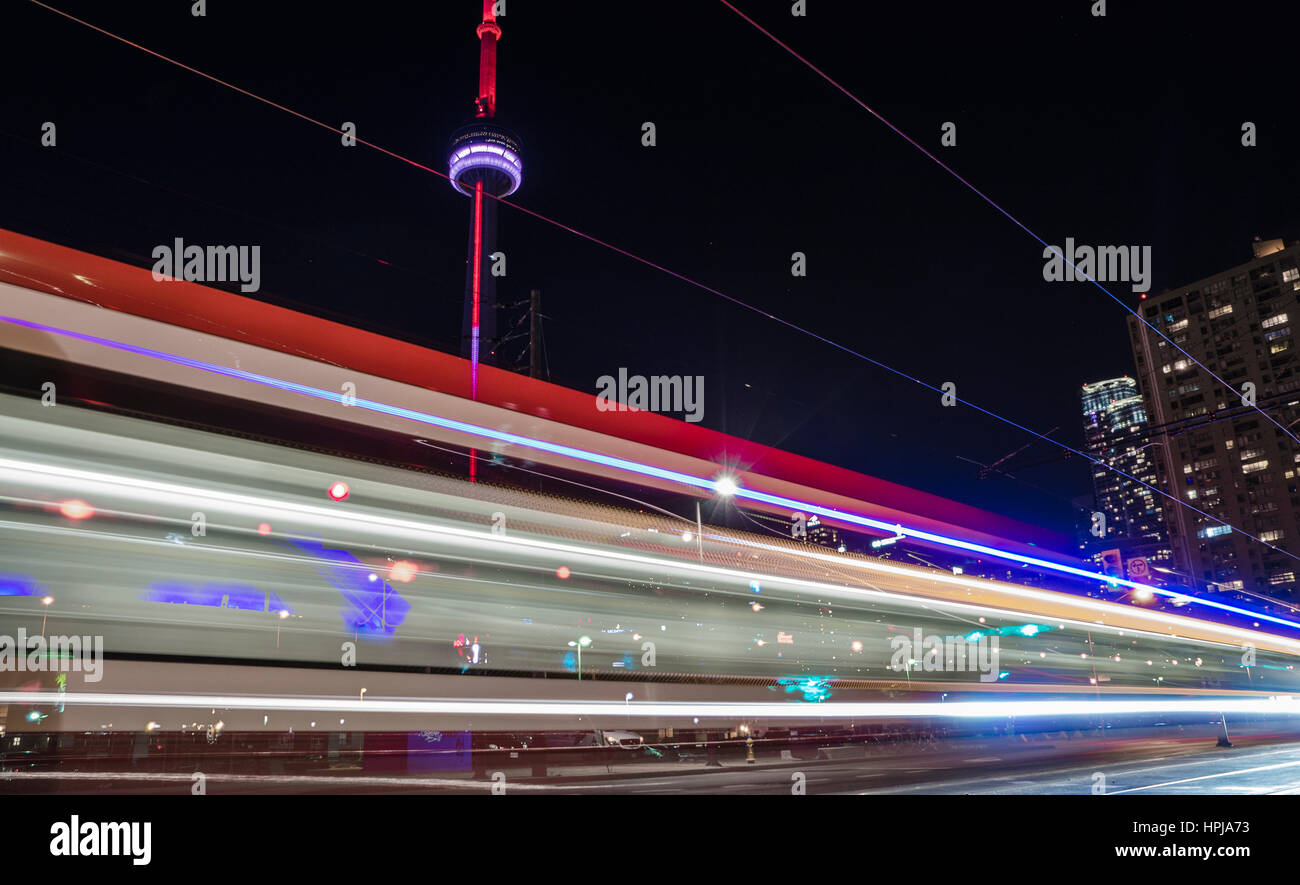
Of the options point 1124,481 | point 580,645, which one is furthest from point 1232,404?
point 580,645

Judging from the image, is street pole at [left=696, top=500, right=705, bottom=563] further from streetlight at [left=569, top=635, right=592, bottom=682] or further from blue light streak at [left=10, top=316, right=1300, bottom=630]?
streetlight at [left=569, top=635, right=592, bottom=682]

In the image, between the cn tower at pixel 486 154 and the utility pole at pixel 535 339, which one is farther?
the cn tower at pixel 486 154

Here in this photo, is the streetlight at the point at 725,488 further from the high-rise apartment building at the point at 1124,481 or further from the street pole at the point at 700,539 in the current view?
the high-rise apartment building at the point at 1124,481

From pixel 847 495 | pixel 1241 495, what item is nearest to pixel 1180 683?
pixel 847 495

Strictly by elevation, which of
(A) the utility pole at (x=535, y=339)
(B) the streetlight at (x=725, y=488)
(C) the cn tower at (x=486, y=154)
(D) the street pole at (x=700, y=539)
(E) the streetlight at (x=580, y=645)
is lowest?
(E) the streetlight at (x=580, y=645)

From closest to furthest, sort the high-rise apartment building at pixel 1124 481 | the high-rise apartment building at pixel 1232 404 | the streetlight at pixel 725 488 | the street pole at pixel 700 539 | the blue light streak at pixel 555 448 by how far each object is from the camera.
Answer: the blue light streak at pixel 555 448, the street pole at pixel 700 539, the streetlight at pixel 725 488, the high-rise apartment building at pixel 1124 481, the high-rise apartment building at pixel 1232 404

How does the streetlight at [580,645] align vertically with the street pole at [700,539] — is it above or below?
below

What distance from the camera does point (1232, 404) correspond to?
72938mm

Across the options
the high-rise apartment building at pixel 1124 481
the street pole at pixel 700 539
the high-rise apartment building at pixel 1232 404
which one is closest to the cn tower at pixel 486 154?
the high-rise apartment building at pixel 1124 481

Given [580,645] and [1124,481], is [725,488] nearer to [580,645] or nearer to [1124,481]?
[580,645]

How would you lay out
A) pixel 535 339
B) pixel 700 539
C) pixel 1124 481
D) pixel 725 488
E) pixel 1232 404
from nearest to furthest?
pixel 700 539
pixel 725 488
pixel 535 339
pixel 1232 404
pixel 1124 481

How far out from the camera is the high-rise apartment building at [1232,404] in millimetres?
72625

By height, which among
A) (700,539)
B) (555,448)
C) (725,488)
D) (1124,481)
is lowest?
(700,539)
